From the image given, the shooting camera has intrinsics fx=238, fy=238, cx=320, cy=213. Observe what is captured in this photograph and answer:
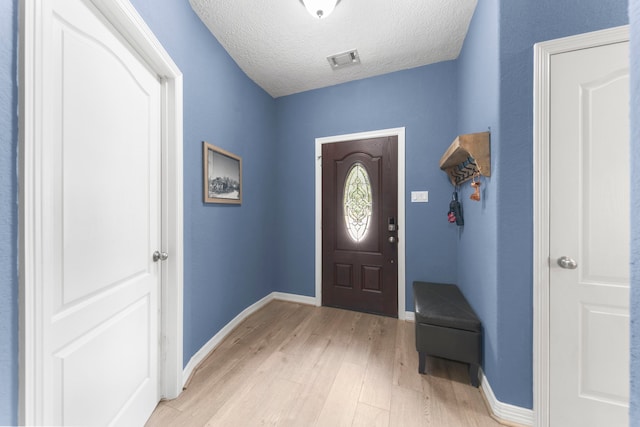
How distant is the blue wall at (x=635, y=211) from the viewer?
1.43 feet

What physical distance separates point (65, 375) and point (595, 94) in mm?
2650

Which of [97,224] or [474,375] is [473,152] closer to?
[474,375]

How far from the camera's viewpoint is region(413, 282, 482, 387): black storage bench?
1.60m

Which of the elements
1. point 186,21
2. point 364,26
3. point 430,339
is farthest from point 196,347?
point 364,26

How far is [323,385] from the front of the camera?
5.30ft

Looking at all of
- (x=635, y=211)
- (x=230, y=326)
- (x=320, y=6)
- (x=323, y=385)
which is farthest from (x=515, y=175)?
(x=230, y=326)

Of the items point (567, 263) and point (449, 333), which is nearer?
point (567, 263)

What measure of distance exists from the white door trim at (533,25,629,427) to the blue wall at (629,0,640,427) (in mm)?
986

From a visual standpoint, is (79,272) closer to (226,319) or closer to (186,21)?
(226,319)

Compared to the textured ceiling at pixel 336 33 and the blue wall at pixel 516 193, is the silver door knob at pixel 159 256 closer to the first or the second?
the textured ceiling at pixel 336 33

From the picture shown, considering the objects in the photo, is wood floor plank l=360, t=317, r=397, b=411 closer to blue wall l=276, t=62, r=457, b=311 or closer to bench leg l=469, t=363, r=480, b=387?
blue wall l=276, t=62, r=457, b=311

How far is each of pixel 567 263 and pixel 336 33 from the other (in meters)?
2.30

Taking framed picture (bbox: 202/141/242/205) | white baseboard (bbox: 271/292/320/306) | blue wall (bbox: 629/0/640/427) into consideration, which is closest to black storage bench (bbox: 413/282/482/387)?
blue wall (bbox: 629/0/640/427)

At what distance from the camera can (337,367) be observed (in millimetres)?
1804
